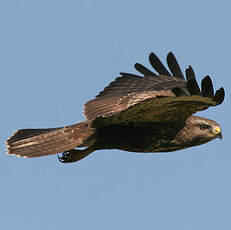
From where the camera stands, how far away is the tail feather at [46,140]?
7.92m

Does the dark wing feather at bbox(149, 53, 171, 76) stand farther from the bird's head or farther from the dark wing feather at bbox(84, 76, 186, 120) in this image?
the bird's head

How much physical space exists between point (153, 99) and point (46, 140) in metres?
1.72

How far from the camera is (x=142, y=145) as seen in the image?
831cm

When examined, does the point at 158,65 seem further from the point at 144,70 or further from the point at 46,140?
the point at 46,140

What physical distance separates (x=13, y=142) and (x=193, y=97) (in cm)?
251

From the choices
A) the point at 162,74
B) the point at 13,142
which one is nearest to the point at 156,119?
the point at 13,142

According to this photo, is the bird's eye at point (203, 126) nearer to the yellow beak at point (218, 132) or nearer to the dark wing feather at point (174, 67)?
the yellow beak at point (218, 132)

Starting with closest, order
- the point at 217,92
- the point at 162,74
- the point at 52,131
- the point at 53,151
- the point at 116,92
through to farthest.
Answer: the point at 217,92, the point at 53,151, the point at 52,131, the point at 116,92, the point at 162,74

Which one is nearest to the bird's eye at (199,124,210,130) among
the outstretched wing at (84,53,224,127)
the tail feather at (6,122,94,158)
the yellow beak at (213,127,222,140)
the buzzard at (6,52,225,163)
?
the buzzard at (6,52,225,163)

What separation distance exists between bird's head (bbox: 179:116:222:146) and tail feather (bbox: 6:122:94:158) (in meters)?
1.26

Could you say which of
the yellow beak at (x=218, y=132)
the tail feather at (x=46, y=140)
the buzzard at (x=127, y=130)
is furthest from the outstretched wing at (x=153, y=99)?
the yellow beak at (x=218, y=132)

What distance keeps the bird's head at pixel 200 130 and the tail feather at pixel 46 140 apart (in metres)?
1.26

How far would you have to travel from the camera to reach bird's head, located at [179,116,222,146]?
8477 mm

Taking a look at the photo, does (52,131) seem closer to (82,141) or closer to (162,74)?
(82,141)
